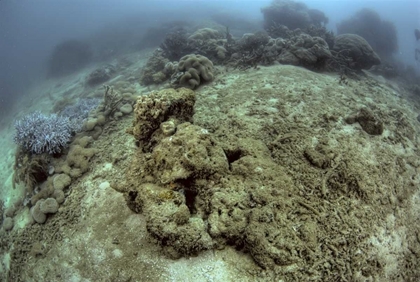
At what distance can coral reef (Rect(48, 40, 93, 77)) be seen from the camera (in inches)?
899

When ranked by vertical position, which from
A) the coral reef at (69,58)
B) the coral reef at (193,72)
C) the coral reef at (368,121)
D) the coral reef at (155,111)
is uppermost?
the coral reef at (155,111)

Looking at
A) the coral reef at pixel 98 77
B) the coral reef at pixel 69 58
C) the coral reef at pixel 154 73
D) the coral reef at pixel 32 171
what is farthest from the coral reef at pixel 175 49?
the coral reef at pixel 69 58

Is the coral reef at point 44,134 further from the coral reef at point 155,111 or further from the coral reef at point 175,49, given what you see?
the coral reef at point 175,49

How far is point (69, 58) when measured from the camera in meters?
24.8

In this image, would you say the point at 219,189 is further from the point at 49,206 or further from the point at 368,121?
the point at 368,121

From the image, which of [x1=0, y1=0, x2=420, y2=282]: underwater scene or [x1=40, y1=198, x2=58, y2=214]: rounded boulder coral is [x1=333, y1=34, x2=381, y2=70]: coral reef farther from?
[x1=40, y1=198, x2=58, y2=214]: rounded boulder coral

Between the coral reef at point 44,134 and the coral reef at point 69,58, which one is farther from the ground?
the coral reef at point 44,134

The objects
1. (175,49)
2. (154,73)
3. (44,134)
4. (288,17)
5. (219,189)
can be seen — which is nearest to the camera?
(219,189)

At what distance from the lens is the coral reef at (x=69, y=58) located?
22828 mm

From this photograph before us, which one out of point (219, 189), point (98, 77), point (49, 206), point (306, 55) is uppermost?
point (219, 189)

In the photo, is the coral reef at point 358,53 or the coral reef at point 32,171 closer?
the coral reef at point 32,171

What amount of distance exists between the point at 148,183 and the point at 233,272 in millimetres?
1563

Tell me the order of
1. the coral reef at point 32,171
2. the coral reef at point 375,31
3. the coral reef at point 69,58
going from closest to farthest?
the coral reef at point 32,171 < the coral reef at point 375,31 < the coral reef at point 69,58

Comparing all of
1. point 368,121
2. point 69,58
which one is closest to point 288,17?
point 368,121
